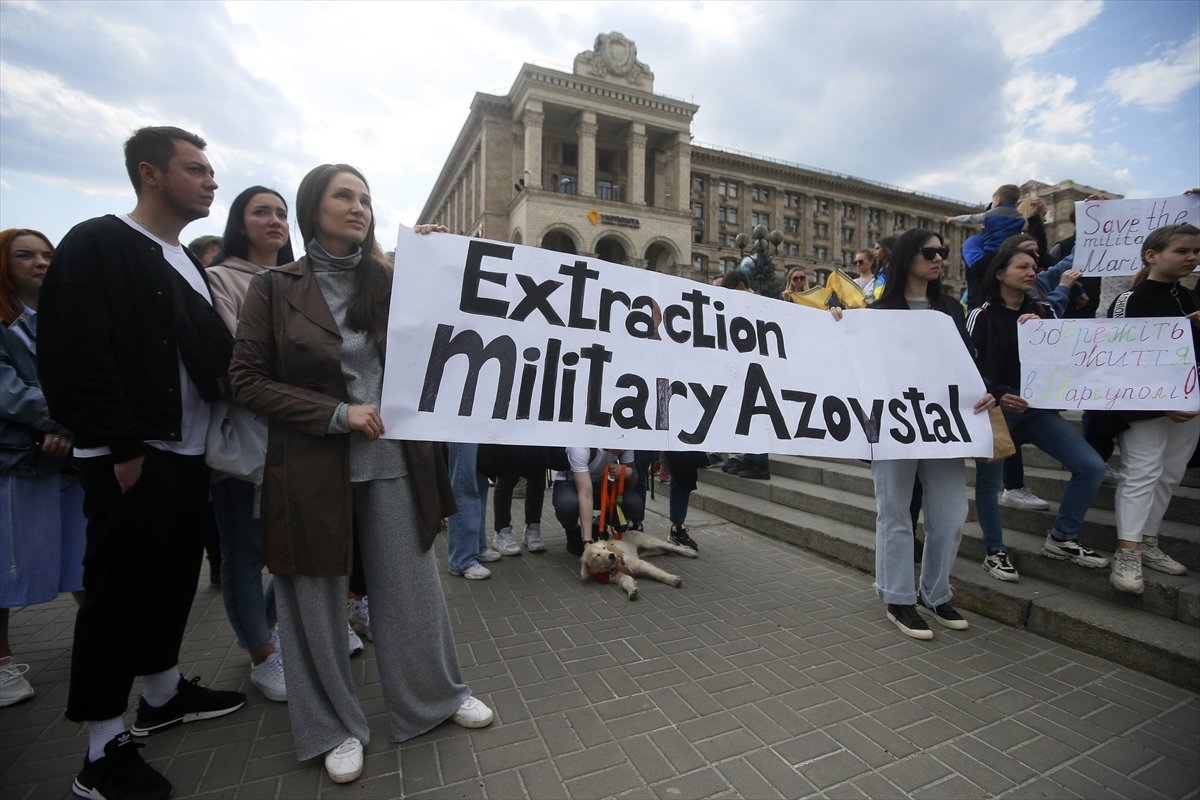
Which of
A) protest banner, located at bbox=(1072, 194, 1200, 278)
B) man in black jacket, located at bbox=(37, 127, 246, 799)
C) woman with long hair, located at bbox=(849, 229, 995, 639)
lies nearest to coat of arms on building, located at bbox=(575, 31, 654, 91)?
protest banner, located at bbox=(1072, 194, 1200, 278)

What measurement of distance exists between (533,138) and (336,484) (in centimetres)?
4703

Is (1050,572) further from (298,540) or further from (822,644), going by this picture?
(298,540)

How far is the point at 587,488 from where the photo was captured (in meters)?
4.82

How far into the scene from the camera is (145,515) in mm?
2096

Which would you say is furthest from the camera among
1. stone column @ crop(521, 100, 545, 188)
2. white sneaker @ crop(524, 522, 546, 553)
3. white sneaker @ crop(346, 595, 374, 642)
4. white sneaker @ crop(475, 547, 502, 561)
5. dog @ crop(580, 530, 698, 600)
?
stone column @ crop(521, 100, 545, 188)

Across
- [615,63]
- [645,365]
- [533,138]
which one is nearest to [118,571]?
[645,365]

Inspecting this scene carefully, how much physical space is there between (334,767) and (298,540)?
36.2 inches

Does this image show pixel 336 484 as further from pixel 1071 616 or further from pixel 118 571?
pixel 1071 616

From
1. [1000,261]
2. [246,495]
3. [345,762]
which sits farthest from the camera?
[1000,261]

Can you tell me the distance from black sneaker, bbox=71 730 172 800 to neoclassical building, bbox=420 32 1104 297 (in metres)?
40.8

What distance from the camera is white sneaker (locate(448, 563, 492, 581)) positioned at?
14.7ft

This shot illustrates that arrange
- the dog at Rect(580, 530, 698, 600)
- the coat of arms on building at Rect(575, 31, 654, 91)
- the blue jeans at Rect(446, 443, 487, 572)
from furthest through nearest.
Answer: the coat of arms on building at Rect(575, 31, 654, 91), the blue jeans at Rect(446, 443, 487, 572), the dog at Rect(580, 530, 698, 600)

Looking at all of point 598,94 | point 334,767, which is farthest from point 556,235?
point 334,767

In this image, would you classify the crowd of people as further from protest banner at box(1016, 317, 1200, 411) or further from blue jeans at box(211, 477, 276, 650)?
protest banner at box(1016, 317, 1200, 411)
